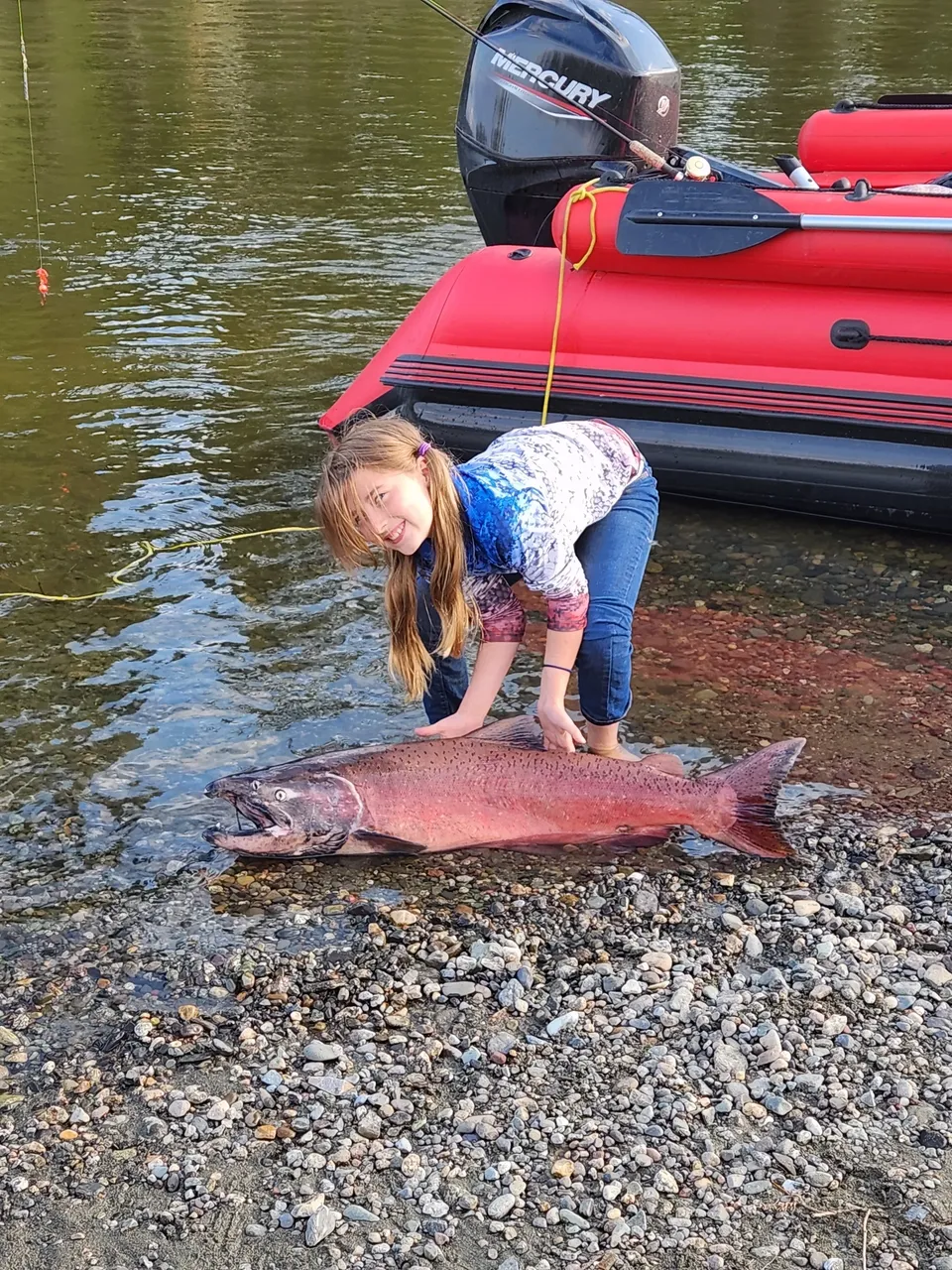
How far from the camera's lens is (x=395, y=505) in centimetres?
371

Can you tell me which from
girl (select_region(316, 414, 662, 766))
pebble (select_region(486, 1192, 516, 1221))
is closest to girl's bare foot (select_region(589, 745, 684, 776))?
girl (select_region(316, 414, 662, 766))

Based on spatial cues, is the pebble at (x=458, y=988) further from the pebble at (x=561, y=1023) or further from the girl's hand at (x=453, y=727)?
→ the girl's hand at (x=453, y=727)

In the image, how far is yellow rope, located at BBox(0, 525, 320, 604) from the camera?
603 cm

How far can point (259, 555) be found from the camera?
256 inches

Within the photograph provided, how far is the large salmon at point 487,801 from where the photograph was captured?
13.6 feet

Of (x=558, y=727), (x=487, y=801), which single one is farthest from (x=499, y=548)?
(x=487, y=801)

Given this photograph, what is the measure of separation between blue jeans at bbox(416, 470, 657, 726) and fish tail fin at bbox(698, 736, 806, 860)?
443mm

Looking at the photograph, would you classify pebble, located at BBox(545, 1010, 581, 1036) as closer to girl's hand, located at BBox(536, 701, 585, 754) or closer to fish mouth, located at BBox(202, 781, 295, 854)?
girl's hand, located at BBox(536, 701, 585, 754)

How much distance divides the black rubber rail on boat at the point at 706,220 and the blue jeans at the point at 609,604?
2069 millimetres

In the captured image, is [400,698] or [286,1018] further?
[400,698]

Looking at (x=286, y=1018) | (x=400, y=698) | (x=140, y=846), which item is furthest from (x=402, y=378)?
(x=286, y=1018)

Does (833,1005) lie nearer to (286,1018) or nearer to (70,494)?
(286,1018)

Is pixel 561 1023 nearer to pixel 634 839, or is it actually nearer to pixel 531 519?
pixel 634 839

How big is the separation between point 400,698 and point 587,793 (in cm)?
125
